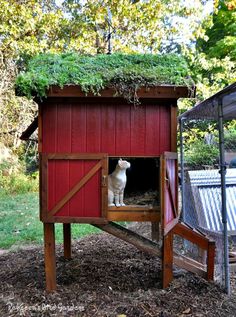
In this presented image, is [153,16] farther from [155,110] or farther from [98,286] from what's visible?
[98,286]

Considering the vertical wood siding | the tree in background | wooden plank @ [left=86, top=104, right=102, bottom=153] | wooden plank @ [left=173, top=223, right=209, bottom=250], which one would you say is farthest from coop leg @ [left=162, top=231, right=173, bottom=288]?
the tree in background

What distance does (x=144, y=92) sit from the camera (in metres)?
3.24

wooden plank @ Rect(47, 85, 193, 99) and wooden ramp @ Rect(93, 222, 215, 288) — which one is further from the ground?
wooden plank @ Rect(47, 85, 193, 99)

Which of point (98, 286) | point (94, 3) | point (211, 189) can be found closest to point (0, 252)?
point (98, 286)

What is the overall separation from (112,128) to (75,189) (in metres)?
0.73

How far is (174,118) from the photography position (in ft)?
11.1

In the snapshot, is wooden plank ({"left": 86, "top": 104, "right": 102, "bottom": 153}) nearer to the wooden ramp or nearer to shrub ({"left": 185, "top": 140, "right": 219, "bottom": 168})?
the wooden ramp

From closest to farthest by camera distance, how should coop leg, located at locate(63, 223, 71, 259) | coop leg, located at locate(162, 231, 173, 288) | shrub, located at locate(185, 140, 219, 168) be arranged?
coop leg, located at locate(162, 231, 173, 288) → coop leg, located at locate(63, 223, 71, 259) → shrub, located at locate(185, 140, 219, 168)

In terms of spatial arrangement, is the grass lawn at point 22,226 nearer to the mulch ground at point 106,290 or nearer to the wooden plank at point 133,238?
the mulch ground at point 106,290

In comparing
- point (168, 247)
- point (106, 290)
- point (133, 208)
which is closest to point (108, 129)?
point (133, 208)

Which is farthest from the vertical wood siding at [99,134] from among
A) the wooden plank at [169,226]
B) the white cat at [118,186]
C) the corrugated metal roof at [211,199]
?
the corrugated metal roof at [211,199]

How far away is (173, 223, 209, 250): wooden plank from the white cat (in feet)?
2.78

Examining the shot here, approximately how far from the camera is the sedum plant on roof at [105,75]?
125 inches

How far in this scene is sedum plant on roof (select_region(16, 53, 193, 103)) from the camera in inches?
125
